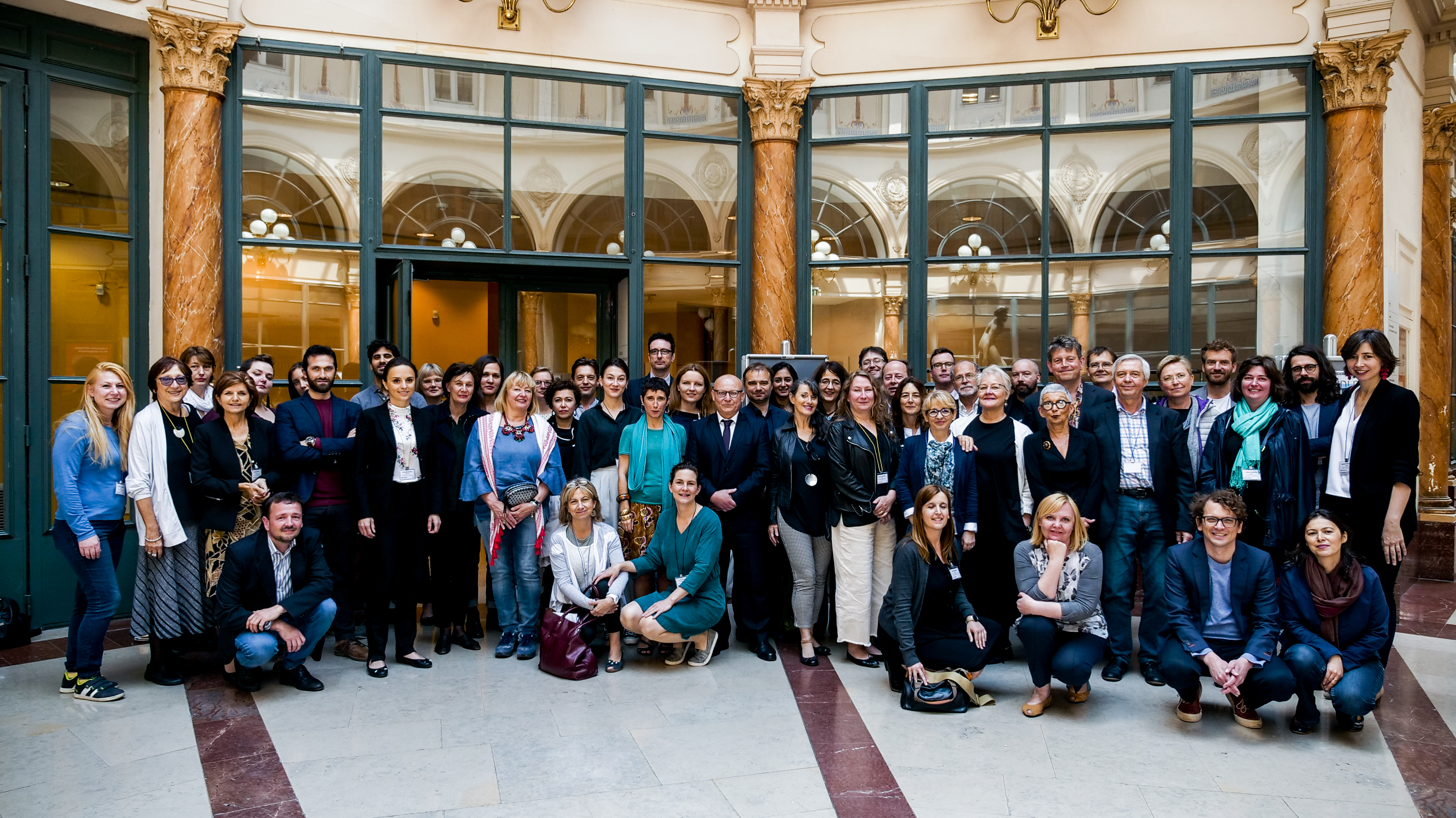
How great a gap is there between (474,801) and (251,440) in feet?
8.54

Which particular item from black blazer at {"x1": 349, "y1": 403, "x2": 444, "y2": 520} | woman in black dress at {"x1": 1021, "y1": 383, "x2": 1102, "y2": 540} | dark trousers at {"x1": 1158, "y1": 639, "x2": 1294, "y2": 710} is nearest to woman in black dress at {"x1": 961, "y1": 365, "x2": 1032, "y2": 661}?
woman in black dress at {"x1": 1021, "y1": 383, "x2": 1102, "y2": 540}

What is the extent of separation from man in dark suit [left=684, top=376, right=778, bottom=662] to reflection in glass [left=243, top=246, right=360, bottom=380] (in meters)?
3.15

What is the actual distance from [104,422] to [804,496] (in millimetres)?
3691

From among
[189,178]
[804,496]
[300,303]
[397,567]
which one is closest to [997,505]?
[804,496]

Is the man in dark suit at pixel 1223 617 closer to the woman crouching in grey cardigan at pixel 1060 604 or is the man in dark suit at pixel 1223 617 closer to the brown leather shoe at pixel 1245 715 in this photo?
the brown leather shoe at pixel 1245 715

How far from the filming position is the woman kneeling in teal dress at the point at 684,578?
18.2ft

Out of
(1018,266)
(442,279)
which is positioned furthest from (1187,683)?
(442,279)

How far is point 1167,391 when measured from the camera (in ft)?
18.5

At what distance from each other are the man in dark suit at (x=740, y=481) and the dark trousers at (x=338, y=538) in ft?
6.41

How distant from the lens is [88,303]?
6801 mm

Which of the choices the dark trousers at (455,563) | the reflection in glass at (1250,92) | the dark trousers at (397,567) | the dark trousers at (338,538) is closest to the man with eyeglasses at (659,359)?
the dark trousers at (455,563)

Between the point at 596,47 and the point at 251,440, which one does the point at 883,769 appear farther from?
the point at 596,47

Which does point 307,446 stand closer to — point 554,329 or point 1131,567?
point 554,329

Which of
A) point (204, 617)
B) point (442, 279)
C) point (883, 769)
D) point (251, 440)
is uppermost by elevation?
point (442, 279)
